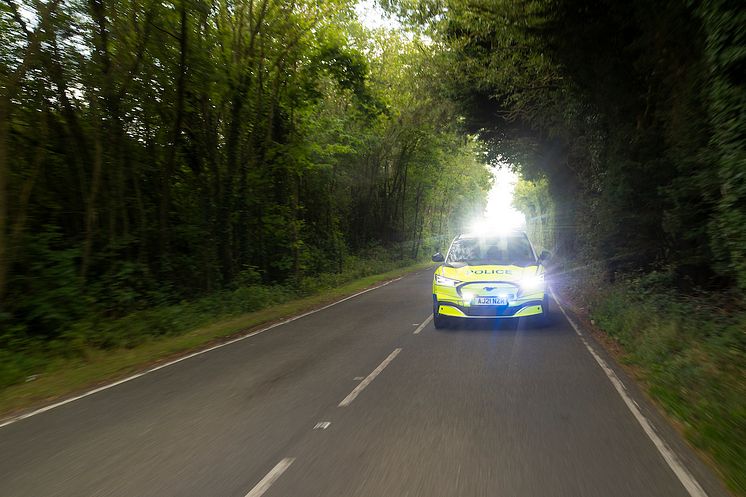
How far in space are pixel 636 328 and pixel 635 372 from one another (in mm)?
1932

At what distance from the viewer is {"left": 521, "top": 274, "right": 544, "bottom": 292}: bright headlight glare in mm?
9700

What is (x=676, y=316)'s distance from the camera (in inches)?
323

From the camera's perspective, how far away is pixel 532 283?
975 centimetres

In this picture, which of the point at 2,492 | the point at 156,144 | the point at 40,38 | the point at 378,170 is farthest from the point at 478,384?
the point at 378,170

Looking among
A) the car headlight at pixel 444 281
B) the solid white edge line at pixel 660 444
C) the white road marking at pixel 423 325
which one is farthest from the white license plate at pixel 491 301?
the solid white edge line at pixel 660 444

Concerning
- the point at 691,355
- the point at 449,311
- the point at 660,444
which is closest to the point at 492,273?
the point at 449,311

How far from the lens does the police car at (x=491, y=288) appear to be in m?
9.64

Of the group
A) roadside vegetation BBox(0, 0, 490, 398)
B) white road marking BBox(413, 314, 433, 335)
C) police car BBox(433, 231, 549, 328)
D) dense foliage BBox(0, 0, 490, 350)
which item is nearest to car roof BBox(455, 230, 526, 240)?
police car BBox(433, 231, 549, 328)

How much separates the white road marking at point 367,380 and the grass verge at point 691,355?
10.8 ft

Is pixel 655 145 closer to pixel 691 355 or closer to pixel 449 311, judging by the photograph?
pixel 449 311

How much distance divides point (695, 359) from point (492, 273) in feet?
13.0

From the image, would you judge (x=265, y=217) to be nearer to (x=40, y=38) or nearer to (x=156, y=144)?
(x=156, y=144)

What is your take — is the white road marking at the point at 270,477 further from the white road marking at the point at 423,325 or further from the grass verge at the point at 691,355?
the white road marking at the point at 423,325

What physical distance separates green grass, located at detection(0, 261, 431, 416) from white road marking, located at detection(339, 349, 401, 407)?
382 centimetres
